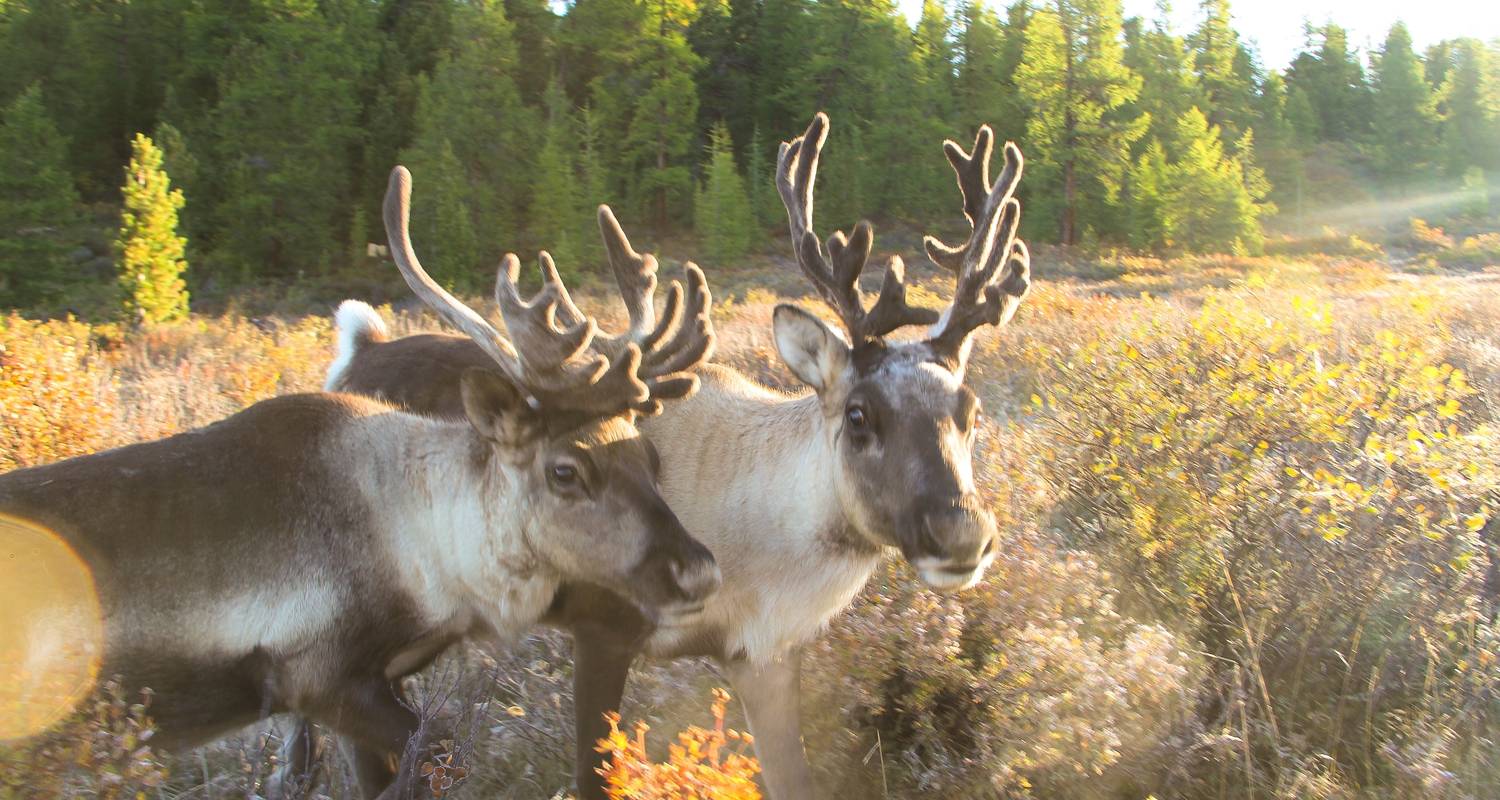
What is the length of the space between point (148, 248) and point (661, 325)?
28.0 m

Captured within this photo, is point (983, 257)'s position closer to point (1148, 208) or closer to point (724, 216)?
point (724, 216)

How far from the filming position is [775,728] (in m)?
4.11

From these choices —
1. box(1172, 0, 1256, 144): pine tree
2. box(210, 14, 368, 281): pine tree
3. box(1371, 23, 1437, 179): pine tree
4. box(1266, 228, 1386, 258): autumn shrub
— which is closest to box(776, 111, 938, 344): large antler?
box(210, 14, 368, 281): pine tree

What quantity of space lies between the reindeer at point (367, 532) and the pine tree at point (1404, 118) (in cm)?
9328

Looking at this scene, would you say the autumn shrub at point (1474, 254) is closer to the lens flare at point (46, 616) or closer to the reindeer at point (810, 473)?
the reindeer at point (810, 473)

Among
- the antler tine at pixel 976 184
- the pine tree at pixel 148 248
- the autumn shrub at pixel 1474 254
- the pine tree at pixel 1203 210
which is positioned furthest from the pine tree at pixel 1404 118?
the antler tine at pixel 976 184

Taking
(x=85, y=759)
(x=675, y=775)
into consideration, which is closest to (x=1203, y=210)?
(x=675, y=775)

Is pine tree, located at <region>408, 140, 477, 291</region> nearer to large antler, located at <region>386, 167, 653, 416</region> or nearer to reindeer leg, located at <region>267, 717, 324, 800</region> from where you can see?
reindeer leg, located at <region>267, 717, 324, 800</region>

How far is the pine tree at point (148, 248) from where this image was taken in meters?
26.4

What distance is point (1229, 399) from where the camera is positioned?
495cm

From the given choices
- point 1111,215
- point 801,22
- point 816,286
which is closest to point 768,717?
Result: point 816,286

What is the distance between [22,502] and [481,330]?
4.79 feet

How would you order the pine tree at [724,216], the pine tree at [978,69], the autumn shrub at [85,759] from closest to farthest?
the autumn shrub at [85,759], the pine tree at [724,216], the pine tree at [978,69]

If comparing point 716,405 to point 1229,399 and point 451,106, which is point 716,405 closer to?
point 1229,399
